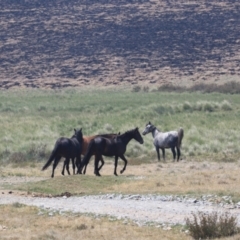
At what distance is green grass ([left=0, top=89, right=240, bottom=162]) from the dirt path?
48.6ft

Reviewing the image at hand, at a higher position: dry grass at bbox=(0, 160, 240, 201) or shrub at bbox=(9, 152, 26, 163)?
dry grass at bbox=(0, 160, 240, 201)

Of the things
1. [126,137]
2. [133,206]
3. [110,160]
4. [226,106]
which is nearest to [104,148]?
[126,137]

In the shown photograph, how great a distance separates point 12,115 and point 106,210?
3873 cm

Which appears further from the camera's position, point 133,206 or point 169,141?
point 169,141

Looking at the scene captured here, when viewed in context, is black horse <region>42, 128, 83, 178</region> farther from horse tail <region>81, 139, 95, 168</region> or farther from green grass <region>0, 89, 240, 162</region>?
green grass <region>0, 89, 240, 162</region>

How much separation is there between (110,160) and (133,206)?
16.2 meters

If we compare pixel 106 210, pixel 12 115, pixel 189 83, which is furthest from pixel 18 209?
pixel 189 83

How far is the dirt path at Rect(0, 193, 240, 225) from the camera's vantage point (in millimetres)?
17844

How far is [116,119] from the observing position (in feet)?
167

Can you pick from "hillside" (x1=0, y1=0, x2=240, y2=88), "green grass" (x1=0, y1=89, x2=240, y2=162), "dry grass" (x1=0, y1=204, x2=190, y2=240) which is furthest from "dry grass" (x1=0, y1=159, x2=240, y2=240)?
"hillside" (x1=0, y1=0, x2=240, y2=88)

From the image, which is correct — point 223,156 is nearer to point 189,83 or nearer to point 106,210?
point 106,210

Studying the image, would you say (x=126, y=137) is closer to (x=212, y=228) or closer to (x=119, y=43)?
(x=212, y=228)

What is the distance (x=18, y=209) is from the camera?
19.5 m

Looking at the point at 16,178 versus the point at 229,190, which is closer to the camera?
the point at 229,190
